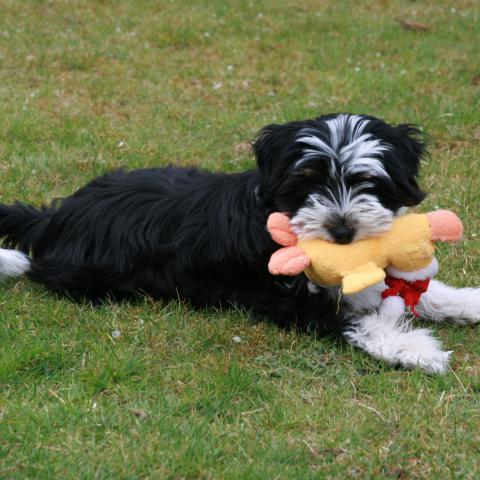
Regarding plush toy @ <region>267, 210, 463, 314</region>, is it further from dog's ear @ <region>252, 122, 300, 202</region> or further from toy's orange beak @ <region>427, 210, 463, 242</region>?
dog's ear @ <region>252, 122, 300, 202</region>

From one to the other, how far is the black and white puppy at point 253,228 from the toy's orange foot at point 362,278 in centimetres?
15

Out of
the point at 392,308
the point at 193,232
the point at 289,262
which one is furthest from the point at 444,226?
the point at 193,232

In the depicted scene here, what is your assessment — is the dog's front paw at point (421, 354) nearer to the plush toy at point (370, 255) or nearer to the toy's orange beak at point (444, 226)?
the plush toy at point (370, 255)

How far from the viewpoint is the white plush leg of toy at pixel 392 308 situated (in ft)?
14.3

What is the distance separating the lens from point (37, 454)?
11.4 feet

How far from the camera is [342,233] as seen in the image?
409 cm

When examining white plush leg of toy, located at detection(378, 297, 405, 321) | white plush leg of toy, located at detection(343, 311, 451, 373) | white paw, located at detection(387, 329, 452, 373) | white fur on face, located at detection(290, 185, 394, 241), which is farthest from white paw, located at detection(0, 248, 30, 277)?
white paw, located at detection(387, 329, 452, 373)

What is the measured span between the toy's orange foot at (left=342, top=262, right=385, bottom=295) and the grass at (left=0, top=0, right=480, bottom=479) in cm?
43

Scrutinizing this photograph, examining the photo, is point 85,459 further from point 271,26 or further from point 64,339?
point 271,26

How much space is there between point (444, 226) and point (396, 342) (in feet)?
1.93

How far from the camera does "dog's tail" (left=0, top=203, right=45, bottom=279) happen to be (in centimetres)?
514

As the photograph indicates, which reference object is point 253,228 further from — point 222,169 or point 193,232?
point 222,169

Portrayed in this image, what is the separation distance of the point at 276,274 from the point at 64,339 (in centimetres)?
109

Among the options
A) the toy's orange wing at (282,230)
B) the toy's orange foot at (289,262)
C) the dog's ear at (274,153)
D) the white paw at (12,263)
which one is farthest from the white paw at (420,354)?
the white paw at (12,263)
